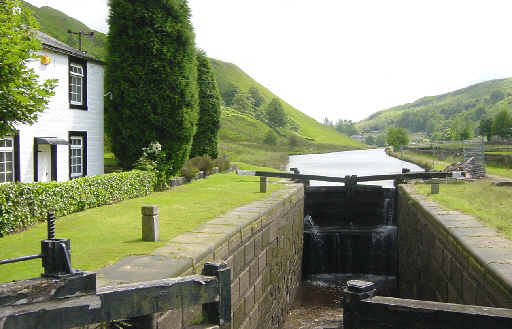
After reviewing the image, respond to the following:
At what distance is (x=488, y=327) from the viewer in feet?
12.8

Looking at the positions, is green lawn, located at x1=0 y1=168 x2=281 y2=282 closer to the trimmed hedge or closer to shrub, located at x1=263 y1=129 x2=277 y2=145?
the trimmed hedge

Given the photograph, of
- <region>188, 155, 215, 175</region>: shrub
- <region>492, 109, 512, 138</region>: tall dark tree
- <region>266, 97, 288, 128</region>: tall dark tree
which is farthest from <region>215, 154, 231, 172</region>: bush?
<region>266, 97, 288, 128</region>: tall dark tree

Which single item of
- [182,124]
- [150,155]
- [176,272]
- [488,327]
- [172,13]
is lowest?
[488,327]

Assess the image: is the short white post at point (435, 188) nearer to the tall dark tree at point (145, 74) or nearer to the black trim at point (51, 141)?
the tall dark tree at point (145, 74)

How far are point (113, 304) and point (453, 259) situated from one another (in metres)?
5.25

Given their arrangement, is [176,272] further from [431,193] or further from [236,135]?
[236,135]

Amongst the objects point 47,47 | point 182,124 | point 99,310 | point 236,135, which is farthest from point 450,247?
point 236,135

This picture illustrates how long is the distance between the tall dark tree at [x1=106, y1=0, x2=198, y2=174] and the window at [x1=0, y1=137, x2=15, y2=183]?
3.20 meters

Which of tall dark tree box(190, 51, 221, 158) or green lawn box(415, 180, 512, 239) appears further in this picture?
tall dark tree box(190, 51, 221, 158)

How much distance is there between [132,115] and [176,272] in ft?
36.6

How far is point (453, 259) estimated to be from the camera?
6.27 meters

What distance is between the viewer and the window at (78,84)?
1549 cm

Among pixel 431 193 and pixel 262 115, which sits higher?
pixel 262 115

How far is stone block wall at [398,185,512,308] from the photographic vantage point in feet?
15.6
